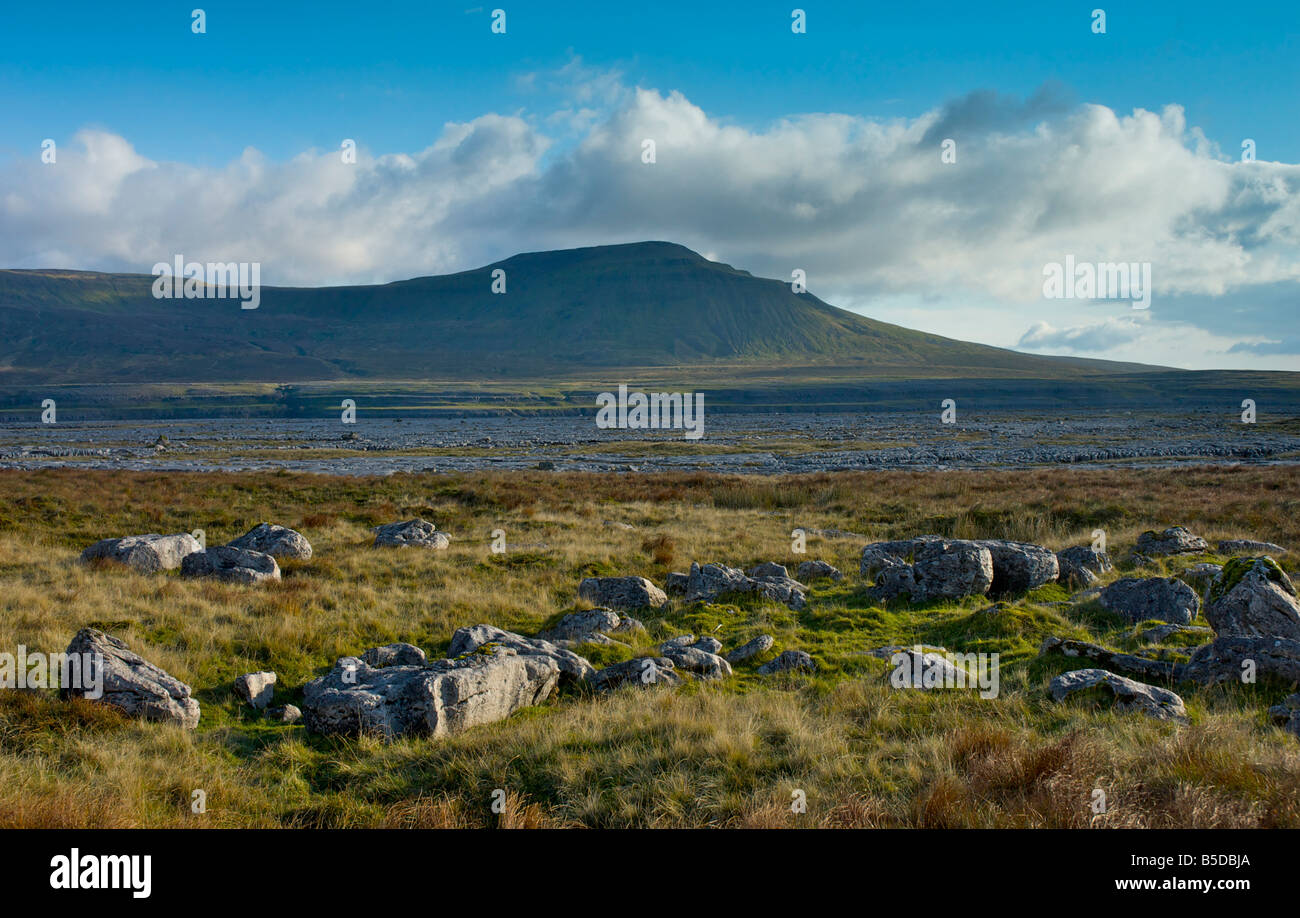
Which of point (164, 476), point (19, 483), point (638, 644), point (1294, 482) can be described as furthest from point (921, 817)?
point (164, 476)

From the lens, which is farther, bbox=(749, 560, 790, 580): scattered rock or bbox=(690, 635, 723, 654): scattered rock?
bbox=(749, 560, 790, 580): scattered rock

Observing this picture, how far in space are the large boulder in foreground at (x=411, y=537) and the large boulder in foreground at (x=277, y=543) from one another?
197 cm

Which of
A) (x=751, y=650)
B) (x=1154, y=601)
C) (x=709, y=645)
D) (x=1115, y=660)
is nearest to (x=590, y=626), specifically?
(x=709, y=645)

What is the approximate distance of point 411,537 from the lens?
63.9 ft

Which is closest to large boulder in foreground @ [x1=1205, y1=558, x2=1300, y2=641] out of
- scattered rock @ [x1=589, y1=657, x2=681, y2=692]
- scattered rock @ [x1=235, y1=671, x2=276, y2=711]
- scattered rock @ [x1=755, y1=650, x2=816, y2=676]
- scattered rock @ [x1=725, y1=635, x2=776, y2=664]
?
scattered rock @ [x1=755, y1=650, x2=816, y2=676]

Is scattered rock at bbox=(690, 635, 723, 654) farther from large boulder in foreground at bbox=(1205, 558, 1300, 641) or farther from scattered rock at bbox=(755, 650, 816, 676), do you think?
large boulder in foreground at bbox=(1205, 558, 1300, 641)

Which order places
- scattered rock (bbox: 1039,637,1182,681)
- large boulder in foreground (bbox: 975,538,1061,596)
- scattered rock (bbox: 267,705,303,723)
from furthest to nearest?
large boulder in foreground (bbox: 975,538,1061,596), scattered rock (bbox: 1039,637,1182,681), scattered rock (bbox: 267,705,303,723)

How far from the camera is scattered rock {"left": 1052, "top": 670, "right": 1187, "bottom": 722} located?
7297mm

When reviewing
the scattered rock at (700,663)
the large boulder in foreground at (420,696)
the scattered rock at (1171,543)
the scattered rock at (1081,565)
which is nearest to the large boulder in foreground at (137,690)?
the large boulder in foreground at (420,696)

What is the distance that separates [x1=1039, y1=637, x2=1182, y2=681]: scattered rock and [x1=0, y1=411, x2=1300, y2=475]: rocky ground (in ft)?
116

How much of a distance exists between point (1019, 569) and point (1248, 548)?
24.0 feet

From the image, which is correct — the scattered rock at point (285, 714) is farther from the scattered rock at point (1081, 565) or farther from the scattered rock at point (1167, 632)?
the scattered rock at point (1081, 565)

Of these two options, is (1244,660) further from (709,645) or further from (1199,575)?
(1199,575)

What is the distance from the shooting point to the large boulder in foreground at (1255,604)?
9375 millimetres
